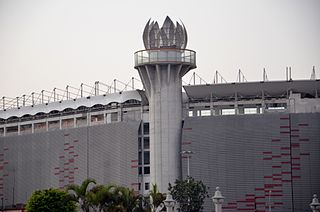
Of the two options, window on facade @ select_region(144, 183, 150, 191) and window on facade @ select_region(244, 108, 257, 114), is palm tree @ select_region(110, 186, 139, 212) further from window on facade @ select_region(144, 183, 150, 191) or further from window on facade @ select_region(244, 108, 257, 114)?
window on facade @ select_region(244, 108, 257, 114)

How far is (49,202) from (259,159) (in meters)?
41.3

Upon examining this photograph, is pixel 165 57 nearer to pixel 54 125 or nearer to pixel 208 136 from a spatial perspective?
pixel 208 136

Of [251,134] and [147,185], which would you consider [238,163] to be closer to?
[251,134]

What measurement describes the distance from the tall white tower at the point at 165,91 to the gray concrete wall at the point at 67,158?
6534 mm

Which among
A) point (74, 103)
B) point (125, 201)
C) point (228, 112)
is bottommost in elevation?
point (125, 201)

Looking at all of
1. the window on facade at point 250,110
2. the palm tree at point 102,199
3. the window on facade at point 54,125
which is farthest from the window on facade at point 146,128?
the palm tree at point 102,199

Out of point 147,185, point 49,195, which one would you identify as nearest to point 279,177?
point 147,185

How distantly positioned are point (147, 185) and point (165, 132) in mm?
10765

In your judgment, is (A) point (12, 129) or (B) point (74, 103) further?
(A) point (12, 129)

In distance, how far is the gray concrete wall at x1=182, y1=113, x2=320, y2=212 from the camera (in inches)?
5187

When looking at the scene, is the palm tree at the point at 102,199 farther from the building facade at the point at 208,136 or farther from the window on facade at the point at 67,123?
the window on facade at the point at 67,123

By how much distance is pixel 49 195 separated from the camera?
104312 mm

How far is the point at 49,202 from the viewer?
10369 centimetres

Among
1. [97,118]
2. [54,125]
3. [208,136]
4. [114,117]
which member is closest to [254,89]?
[208,136]
